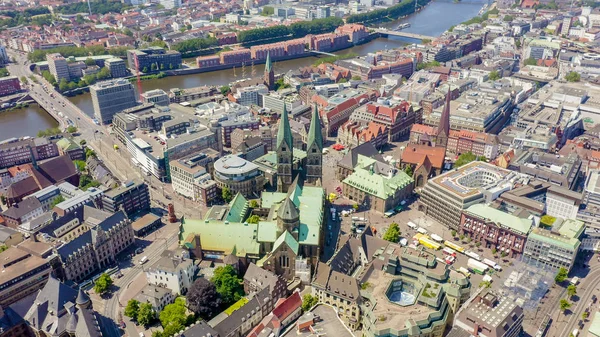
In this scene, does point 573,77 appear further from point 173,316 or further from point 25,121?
point 25,121

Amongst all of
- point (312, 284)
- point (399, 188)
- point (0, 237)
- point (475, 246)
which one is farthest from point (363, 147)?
point (0, 237)

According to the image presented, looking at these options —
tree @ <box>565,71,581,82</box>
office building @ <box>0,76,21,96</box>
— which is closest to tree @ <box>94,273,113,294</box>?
office building @ <box>0,76,21,96</box>

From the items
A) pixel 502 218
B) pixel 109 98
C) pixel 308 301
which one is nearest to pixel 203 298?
pixel 308 301

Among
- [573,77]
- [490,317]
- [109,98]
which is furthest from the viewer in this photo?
[573,77]

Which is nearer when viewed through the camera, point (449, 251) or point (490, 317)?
point (490, 317)

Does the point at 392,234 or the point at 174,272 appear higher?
the point at 174,272

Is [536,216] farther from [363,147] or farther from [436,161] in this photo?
[363,147]

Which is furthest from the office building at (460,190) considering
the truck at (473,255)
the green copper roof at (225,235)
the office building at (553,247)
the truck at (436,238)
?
the green copper roof at (225,235)
